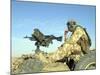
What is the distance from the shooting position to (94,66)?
2.67 metres

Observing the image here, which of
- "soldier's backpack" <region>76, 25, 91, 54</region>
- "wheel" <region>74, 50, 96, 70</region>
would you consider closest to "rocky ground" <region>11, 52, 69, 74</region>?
"wheel" <region>74, 50, 96, 70</region>

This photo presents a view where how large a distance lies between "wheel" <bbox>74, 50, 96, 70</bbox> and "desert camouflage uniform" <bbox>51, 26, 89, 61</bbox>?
6cm

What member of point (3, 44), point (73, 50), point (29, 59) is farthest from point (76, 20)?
point (3, 44)

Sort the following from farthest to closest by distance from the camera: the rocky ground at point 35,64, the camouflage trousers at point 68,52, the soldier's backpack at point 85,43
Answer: the soldier's backpack at point 85,43 → the camouflage trousers at point 68,52 → the rocky ground at point 35,64

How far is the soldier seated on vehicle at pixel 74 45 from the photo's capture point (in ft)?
8.28

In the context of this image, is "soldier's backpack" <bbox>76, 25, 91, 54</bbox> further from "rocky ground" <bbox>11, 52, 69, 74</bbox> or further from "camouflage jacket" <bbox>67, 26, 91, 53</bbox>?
"rocky ground" <bbox>11, 52, 69, 74</bbox>

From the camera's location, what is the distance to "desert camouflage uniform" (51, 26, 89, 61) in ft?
8.25

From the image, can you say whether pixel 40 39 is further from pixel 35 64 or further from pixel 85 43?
pixel 85 43

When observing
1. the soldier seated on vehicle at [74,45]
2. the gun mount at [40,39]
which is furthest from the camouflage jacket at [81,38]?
the gun mount at [40,39]

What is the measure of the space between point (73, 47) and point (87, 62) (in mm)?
236

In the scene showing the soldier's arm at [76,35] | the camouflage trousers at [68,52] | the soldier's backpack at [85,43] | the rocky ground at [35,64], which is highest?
the soldier's arm at [76,35]

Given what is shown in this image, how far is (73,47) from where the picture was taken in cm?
257

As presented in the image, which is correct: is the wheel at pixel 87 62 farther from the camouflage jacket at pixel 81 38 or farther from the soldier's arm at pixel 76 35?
the soldier's arm at pixel 76 35

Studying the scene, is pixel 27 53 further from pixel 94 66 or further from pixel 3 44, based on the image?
pixel 94 66
